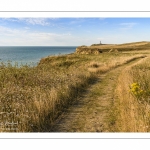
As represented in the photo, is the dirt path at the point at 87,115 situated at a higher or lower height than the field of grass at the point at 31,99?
lower

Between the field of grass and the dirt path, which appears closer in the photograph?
the field of grass

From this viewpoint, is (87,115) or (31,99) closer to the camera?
(87,115)

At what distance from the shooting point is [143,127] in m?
5.54

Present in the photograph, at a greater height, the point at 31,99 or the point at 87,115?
the point at 31,99

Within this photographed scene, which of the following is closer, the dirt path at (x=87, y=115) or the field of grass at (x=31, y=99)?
the field of grass at (x=31, y=99)

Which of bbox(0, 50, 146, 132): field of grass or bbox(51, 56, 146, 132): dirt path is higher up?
bbox(0, 50, 146, 132): field of grass
